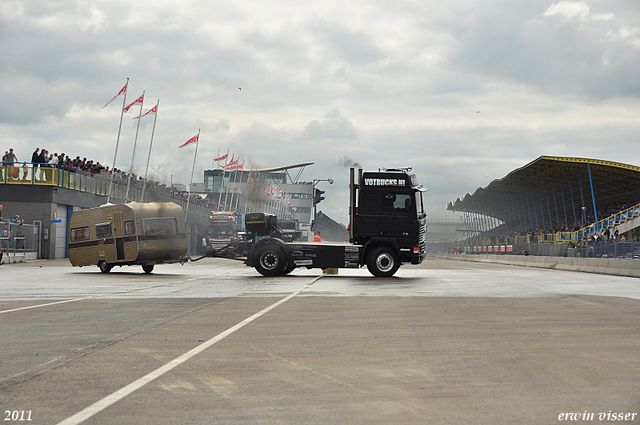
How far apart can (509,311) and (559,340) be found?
3.53 meters

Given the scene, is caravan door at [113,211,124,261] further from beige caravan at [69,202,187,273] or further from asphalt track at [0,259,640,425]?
asphalt track at [0,259,640,425]

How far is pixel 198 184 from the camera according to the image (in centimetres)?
15062

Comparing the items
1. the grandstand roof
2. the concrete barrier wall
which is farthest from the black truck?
the grandstand roof

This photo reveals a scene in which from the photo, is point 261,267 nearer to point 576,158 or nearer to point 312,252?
point 312,252

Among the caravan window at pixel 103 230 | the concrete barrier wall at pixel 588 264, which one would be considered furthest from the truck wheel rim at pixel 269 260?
the concrete barrier wall at pixel 588 264

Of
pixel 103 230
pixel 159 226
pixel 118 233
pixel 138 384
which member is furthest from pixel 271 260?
pixel 138 384

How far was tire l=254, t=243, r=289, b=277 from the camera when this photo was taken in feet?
77.6

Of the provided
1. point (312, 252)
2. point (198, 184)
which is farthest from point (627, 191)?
point (198, 184)

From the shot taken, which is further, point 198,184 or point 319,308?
point 198,184

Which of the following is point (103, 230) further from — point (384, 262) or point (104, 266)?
point (384, 262)

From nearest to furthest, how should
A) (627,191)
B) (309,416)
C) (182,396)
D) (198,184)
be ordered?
(309,416) → (182,396) → (627,191) → (198,184)

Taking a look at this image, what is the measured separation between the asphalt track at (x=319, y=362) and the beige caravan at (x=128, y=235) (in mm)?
12236

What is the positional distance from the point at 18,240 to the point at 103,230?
14192 millimetres

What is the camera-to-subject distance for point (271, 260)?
23.8 metres
